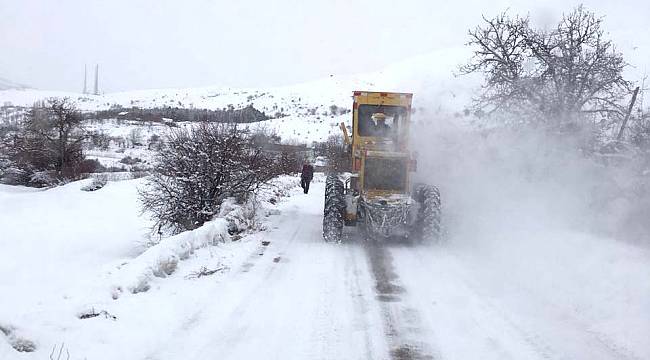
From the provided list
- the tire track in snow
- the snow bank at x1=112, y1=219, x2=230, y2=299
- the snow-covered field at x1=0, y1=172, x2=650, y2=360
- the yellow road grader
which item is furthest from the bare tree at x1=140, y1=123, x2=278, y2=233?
the tire track in snow

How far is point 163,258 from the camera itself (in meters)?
7.92

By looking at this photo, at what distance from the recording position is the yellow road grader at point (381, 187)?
1088 centimetres

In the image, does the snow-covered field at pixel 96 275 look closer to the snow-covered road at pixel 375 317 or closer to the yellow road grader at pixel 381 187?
the snow-covered road at pixel 375 317

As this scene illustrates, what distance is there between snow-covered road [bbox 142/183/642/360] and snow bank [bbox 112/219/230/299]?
97 cm

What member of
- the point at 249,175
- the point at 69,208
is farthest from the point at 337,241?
the point at 69,208

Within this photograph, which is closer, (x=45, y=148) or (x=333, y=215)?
(x=333, y=215)

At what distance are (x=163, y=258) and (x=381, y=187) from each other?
5.30 meters

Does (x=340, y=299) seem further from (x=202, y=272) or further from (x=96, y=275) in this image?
(x=96, y=275)

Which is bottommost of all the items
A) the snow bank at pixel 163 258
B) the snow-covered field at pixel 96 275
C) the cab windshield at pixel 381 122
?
the snow-covered field at pixel 96 275

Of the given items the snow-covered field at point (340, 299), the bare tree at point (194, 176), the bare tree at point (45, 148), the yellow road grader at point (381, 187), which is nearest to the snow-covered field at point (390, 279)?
the snow-covered field at point (340, 299)

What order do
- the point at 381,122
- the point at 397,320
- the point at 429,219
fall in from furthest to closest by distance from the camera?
1. the point at 381,122
2. the point at 429,219
3. the point at 397,320

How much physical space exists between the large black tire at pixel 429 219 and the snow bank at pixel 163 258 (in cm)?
398

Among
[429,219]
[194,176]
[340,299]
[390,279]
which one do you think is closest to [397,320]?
[340,299]

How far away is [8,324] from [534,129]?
12.7m
